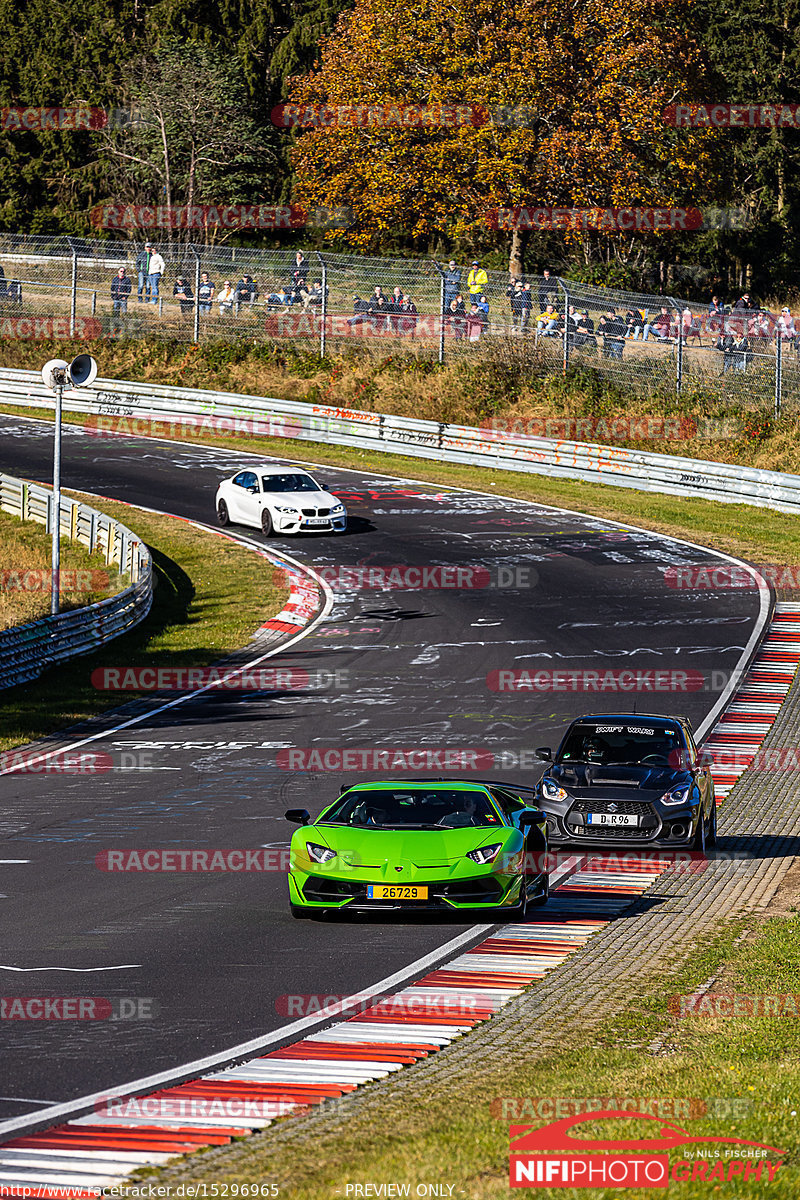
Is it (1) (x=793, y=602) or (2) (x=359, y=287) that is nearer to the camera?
(1) (x=793, y=602)

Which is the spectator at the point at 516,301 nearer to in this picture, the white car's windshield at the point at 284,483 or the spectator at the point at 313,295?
the spectator at the point at 313,295

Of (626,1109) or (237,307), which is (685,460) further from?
(626,1109)

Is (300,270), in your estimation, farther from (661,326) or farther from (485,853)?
(485,853)

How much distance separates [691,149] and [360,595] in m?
29.7

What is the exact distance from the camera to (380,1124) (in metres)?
7.88

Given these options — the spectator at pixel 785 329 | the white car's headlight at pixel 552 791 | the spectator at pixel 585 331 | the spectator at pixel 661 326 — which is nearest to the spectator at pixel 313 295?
the spectator at pixel 585 331

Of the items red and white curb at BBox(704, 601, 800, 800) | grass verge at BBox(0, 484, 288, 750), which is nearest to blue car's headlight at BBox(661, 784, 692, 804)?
red and white curb at BBox(704, 601, 800, 800)

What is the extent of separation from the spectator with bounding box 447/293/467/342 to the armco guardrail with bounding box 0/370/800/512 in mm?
3760

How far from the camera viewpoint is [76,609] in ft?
92.8

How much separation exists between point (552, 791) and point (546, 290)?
31.4m

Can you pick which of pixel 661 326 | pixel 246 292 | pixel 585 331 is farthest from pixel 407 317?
pixel 661 326

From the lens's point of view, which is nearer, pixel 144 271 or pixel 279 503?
pixel 279 503

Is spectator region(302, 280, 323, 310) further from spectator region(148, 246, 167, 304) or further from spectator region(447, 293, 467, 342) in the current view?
spectator region(148, 246, 167, 304)

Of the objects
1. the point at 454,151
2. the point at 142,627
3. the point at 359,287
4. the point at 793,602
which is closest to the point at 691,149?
the point at 454,151
